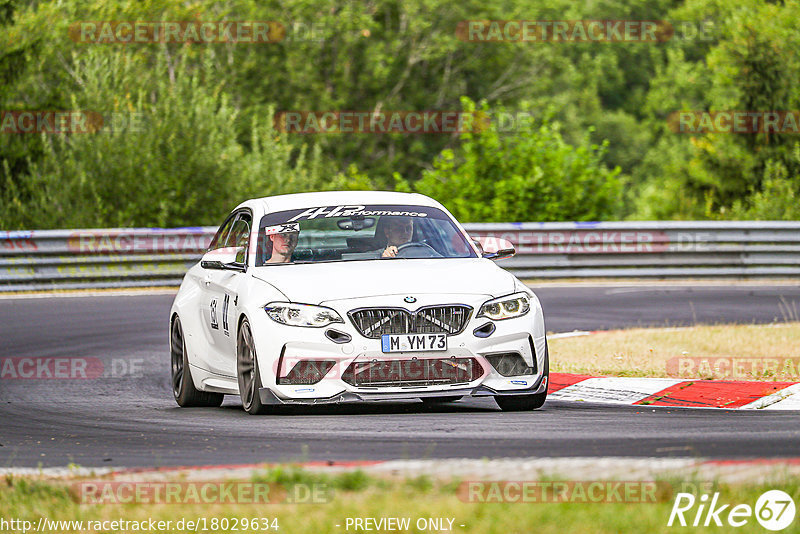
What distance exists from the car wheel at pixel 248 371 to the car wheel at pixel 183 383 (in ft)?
3.91

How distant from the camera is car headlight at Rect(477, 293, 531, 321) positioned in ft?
29.0

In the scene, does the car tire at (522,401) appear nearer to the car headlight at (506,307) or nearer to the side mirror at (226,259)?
the car headlight at (506,307)

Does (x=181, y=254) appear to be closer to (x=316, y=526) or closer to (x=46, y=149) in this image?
(x=46, y=149)

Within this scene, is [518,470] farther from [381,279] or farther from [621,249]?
[621,249]

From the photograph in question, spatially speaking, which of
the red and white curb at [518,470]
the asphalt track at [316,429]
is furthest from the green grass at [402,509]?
the asphalt track at [316,429]

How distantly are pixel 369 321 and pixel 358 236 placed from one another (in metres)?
1.38

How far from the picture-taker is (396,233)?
995cm

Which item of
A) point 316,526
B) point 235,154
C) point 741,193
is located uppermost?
point 316,526

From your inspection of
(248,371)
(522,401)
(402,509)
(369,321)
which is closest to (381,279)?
(369,321)

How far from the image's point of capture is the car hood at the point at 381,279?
28.9 feet

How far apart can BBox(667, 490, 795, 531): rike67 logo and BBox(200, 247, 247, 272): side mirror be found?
4955mm

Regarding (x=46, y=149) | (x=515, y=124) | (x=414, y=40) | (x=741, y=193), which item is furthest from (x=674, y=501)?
(x=414, y=40)

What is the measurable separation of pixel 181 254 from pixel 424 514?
18.3 m

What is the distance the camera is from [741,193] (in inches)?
1613
